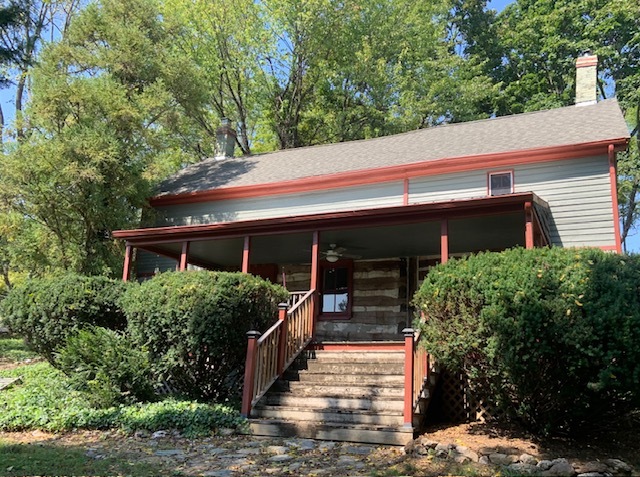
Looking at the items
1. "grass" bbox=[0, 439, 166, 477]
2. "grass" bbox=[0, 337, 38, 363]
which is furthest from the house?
"grass" bbox=[0, 337, 38, 363]

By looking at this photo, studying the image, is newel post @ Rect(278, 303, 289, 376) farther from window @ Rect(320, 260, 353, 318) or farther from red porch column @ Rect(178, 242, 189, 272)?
window @ Rect(320, 260, 353, 318)

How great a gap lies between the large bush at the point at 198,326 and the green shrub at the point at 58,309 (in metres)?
1.47

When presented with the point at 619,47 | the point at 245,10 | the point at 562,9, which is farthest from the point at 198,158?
the point at 619,47

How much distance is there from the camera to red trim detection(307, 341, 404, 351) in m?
8.56

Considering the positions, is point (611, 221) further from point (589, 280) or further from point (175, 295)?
point (175, 295)

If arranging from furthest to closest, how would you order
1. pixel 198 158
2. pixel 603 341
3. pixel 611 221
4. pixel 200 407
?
1. pixel 198 158
2. pixel 611 221
3. pixel 200 407
4. pixel 603 341

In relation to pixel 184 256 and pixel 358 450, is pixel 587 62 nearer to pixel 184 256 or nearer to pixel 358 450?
pixel 184 256

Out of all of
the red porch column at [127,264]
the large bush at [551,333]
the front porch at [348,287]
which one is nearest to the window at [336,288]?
the front porch at [348,287]

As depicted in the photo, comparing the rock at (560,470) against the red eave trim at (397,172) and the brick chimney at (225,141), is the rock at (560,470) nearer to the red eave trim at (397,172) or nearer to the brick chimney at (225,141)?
the red eave trim at (397,172)

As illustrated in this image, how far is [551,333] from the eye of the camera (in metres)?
5.61

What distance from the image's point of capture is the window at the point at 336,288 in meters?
12.8

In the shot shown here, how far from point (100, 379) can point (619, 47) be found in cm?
2684

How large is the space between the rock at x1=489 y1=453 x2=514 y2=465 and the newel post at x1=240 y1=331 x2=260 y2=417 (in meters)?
3.32

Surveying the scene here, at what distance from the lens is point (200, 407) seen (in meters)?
7.46
